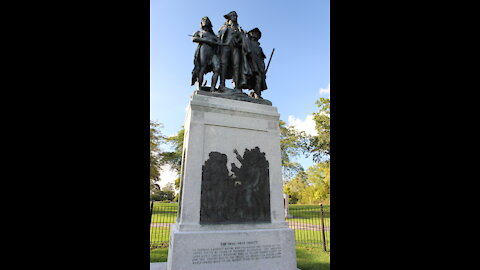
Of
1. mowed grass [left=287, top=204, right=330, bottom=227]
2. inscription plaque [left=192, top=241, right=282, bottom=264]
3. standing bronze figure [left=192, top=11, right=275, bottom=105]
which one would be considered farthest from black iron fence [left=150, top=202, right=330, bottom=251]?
standing bronze figure [left=192, top=11, right=275, bottom=105]

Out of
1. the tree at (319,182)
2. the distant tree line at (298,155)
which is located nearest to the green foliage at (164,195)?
the distant tree line at (298,155)

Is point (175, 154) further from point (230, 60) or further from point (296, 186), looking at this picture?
point (230, 60)

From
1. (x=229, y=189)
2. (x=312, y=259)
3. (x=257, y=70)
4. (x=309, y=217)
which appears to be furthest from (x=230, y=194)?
(x=309, y=217)

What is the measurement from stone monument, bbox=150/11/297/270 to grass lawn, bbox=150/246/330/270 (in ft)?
6.40

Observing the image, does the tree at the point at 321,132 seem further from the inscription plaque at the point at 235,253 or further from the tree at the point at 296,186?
the inscription plaque at the point at 235,253

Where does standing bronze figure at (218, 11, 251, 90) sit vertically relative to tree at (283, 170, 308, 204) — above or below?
above

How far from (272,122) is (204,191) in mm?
2663

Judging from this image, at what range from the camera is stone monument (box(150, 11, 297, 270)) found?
5.42m

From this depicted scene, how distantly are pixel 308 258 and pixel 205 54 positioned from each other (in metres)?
7.75

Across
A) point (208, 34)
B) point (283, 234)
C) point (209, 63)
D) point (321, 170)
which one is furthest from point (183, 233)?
point (321, 170)

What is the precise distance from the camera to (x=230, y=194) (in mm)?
6020

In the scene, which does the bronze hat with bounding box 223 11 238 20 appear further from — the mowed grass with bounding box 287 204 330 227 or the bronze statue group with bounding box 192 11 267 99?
the mowed grass with bounding box 287 204 330 227

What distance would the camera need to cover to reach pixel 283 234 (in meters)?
6.02
